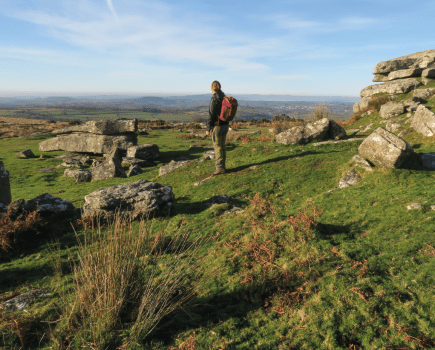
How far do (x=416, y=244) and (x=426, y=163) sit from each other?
7031mm

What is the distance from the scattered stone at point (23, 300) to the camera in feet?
16.6

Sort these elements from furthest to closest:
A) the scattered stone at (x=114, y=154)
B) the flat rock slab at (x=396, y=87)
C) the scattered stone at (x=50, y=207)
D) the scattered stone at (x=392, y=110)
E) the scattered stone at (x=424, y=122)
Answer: the flat rock slab at (x=396, y=87) < the scattered stone at (x=114, y=154) < the scattered stone at (x=392, y=110) < the scattered stone at (x=424, y=122) < the scattered stone at (x=50, y=207)

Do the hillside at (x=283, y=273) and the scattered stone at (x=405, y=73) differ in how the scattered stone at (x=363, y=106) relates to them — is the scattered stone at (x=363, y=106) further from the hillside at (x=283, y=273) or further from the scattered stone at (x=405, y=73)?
the hillside at (x=283, y=273)

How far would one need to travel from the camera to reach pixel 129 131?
26.3m

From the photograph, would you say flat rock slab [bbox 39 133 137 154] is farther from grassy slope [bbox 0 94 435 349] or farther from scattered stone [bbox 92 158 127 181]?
grassy slope [bbox 0 94 435 349]

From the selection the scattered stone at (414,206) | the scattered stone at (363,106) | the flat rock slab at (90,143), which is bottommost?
the scattered stone at (414,206)

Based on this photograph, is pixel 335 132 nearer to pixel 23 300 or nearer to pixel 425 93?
pixel 425 93

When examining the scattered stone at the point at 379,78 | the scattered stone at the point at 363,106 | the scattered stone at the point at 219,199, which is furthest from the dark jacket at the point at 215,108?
the scattered stone at the point at 379,78

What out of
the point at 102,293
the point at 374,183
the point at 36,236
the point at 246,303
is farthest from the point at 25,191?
the point at 374,183

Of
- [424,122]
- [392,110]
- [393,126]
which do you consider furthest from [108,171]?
[392,110]

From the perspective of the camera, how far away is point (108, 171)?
1875 centimetres

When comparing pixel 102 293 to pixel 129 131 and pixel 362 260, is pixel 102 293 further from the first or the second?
pixel 129 131

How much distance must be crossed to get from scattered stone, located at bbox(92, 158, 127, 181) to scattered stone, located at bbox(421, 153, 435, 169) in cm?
1832

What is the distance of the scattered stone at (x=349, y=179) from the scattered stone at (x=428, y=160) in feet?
9.40
